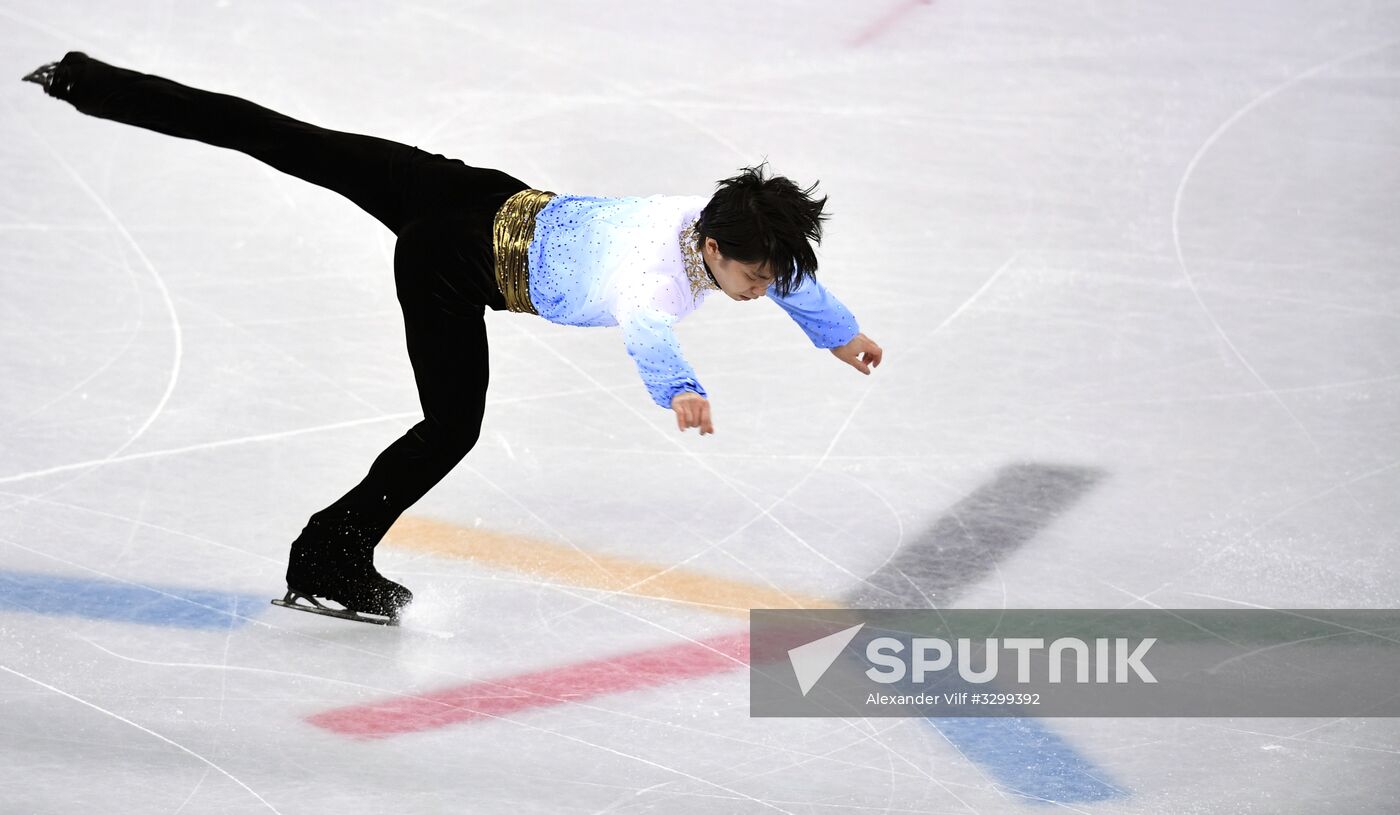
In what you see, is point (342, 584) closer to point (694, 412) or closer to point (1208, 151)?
point (694, 412)

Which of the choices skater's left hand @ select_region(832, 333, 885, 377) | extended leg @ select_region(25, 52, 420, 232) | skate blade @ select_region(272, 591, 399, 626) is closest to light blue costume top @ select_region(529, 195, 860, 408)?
skater's left hand @ select_region(832, 333, 885, 377)

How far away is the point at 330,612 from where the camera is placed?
13.0 ft

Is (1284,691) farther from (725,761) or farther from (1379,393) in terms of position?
(1379,393)

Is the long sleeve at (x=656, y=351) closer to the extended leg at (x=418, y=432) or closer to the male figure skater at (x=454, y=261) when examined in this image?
the male figure skater at (x=454, y=261)

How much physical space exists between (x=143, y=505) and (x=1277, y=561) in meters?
2.92

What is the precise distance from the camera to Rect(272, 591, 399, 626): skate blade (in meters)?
3.96

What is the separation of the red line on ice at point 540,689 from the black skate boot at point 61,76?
5.06 ft

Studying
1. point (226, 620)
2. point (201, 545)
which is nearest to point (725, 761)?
point (226, 620)

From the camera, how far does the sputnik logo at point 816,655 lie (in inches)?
149

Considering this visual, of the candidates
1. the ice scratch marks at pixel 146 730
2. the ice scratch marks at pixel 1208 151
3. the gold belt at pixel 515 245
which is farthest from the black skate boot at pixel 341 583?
Result: the ice scratch marks at pixel 1208 151

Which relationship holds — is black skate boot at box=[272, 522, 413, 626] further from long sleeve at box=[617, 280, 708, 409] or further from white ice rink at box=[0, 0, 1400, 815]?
long sleeve at box=[617, 280, 708, 409]

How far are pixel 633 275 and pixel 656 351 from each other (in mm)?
243

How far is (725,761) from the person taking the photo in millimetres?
3418

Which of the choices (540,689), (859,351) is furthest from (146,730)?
(859,351)
